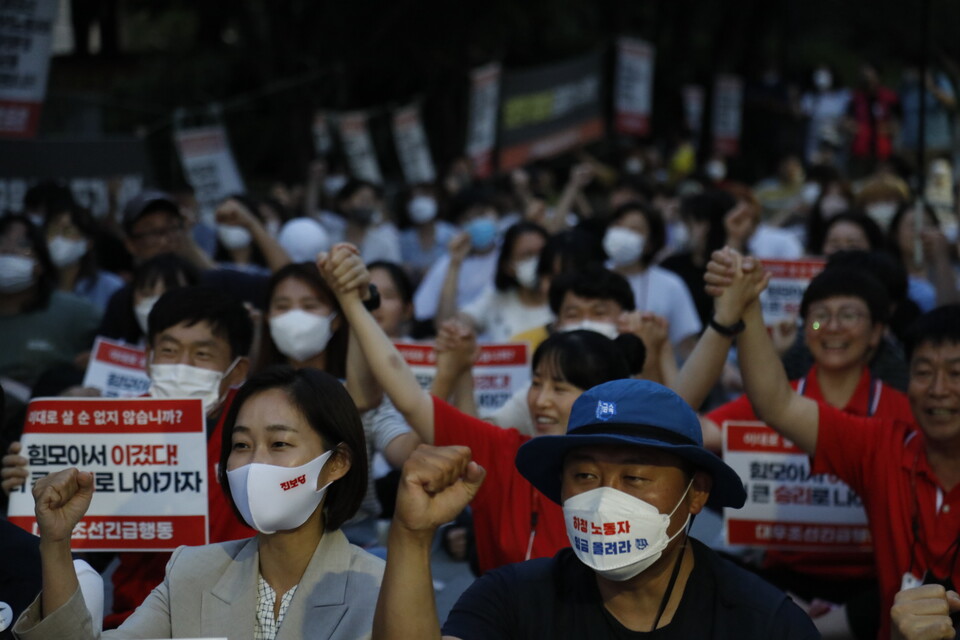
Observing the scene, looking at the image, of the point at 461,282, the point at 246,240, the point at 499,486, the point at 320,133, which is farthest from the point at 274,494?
the point at 320,133

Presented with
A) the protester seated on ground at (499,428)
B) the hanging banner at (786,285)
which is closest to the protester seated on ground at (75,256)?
the hanging banner at (786,285)

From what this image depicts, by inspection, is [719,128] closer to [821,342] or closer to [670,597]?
[821,342]

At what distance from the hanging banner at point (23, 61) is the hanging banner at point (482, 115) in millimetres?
6779

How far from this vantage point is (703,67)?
107ft

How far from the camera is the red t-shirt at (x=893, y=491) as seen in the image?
4.49 metres

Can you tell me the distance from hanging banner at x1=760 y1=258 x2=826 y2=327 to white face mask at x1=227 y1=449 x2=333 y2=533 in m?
4.60

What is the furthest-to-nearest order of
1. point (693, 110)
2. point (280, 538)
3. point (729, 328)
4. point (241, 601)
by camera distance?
point (693, 110) < point (729, 328) < point (280, 538) < point (241, 601)

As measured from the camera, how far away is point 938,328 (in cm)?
452

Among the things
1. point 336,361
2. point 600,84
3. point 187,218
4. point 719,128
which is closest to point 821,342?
point 336,361

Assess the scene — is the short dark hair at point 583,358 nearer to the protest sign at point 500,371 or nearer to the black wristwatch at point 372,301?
the black wristwatch at point 372,301

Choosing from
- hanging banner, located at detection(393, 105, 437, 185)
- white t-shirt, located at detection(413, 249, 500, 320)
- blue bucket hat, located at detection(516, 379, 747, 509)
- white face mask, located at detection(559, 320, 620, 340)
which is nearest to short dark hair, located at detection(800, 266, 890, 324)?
white face mask, located at detection(559, 320, 620, 340)

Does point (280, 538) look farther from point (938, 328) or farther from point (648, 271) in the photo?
point (648, 271)

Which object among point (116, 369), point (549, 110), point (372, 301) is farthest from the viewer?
point (549, 110)

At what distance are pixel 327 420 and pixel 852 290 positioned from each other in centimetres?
271
